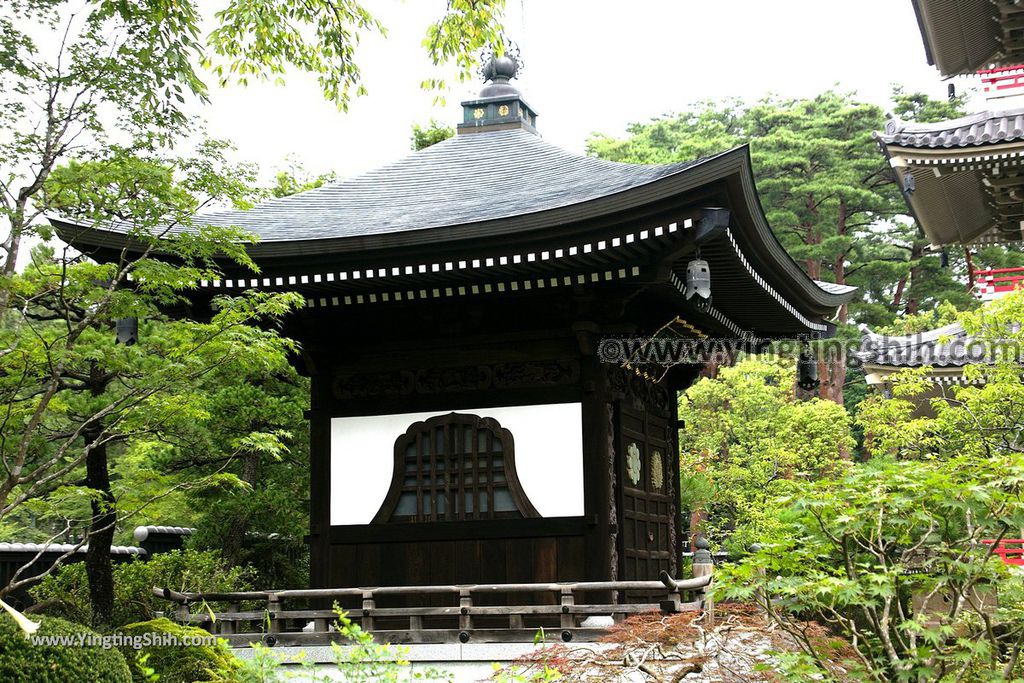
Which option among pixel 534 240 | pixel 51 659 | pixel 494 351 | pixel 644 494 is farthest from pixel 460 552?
pixel 51 659

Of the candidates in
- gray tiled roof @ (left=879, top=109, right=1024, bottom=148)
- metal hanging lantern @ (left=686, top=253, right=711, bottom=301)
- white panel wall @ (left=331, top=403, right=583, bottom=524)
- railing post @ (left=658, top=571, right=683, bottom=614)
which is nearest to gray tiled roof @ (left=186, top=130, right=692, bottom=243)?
metal hanging lantern @ (left=686, top=253, right=711, bottom=301)

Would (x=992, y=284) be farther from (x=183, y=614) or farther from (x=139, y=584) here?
(x=139, y=584)

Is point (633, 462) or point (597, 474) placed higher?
point (633, 462)

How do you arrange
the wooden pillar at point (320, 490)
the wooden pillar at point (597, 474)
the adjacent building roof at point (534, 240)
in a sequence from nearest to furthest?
the adjacent building roof at point (534, 240) → the wooden pillar at point (597, 474) → the wooden pillar at point (320, 490)

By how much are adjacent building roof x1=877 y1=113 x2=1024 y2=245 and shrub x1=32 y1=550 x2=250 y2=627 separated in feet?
37.0

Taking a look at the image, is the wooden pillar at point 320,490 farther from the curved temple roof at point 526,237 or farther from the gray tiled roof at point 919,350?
the gray tiled roof at point 919,350

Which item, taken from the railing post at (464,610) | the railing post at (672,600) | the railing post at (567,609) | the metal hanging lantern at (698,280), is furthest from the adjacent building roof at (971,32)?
the railing post at (464,610)

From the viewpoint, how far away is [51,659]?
19.7 ft

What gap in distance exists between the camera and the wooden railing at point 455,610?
9141mm

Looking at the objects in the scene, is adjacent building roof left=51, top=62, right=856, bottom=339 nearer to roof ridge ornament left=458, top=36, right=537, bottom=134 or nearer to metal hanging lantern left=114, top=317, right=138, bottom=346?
metal hanging lantern left=114, top=317, right=138, bottom=346

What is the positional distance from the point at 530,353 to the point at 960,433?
21.3ft

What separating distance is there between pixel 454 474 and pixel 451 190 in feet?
11.3

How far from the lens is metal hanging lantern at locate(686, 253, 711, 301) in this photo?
29.5ft

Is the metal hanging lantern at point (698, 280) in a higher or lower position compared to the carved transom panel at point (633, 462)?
higher
